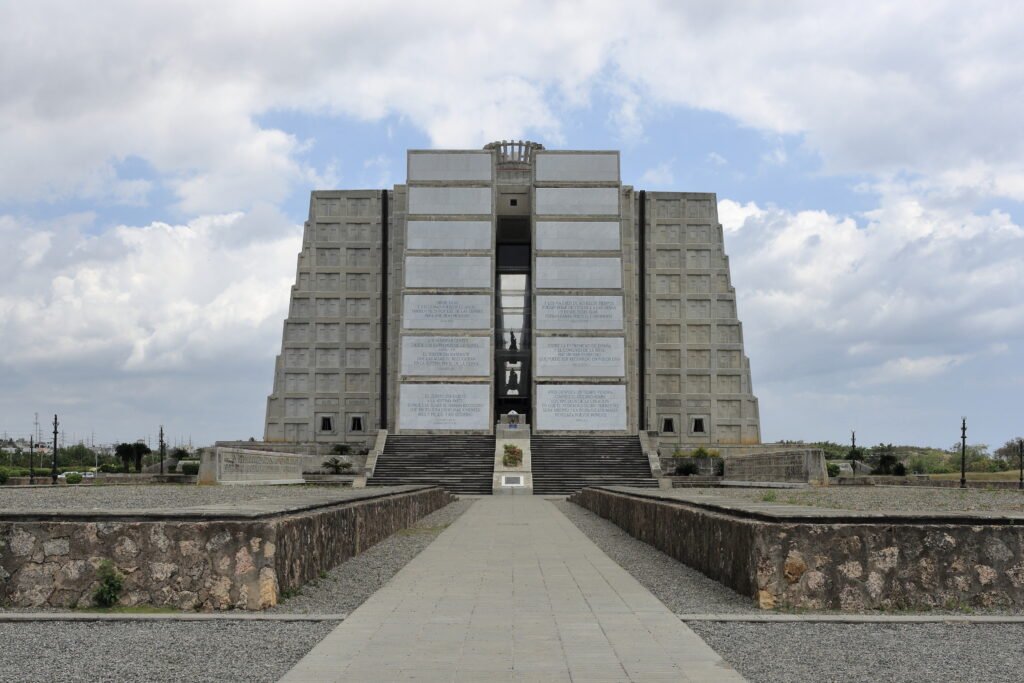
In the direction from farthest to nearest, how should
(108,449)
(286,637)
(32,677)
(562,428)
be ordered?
(108,449)
(562,428)
(286,637)
(32,677)

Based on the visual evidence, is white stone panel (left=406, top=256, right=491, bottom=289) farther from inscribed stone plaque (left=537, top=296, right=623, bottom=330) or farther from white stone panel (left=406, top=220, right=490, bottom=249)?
inscribed stone plaque (left=537, top=296, right=623, bottom=330)

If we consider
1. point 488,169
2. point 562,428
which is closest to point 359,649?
point 562,428

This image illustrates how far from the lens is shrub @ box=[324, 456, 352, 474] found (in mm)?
60562

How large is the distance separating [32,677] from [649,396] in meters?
77.7

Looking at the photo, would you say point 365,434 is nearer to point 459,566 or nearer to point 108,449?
point 459,566

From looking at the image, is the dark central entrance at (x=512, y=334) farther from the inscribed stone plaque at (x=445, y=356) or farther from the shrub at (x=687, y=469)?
the shrub at (x=687, y=469)

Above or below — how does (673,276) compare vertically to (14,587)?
above

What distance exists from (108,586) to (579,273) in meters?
66.5

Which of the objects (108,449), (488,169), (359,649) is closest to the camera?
(359,649)

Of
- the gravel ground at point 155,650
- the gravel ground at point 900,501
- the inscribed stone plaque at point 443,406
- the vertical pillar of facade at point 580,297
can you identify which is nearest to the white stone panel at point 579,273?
the vertical pillar of facade at point 580,297

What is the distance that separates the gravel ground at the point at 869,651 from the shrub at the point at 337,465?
53.9 m

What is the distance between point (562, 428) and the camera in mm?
69188

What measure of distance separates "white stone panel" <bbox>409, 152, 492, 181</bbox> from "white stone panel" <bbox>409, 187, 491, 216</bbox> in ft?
3.19

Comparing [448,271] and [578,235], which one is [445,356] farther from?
[578,235]
